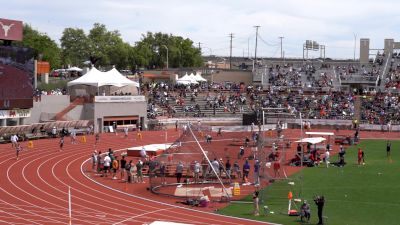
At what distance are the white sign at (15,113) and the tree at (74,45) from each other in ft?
257

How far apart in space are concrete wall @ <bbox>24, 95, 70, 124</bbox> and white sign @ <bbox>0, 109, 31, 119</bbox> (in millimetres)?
1770

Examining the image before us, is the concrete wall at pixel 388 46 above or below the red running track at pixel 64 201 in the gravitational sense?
above

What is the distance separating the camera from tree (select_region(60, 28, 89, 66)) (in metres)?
131

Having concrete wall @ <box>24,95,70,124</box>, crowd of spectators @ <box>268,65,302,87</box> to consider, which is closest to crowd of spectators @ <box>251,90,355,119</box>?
crowd of spectators @ <box>268,65,302,87</box>

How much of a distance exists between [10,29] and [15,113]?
7.12 meters

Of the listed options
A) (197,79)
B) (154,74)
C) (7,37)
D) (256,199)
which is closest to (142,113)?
(7,37)

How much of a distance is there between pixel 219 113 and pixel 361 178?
1531 inches

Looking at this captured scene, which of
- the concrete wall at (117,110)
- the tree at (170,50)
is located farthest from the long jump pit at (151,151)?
the tree at (170,50)

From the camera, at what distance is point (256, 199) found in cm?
2402

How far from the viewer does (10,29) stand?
5022 centimetres

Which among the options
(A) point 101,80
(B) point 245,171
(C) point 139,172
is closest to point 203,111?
(A) point 101,80

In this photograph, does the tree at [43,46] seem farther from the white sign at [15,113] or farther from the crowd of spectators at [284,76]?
the white sign at [15,113]

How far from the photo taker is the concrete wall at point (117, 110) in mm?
58781

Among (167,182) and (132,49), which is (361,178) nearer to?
(167,182)
